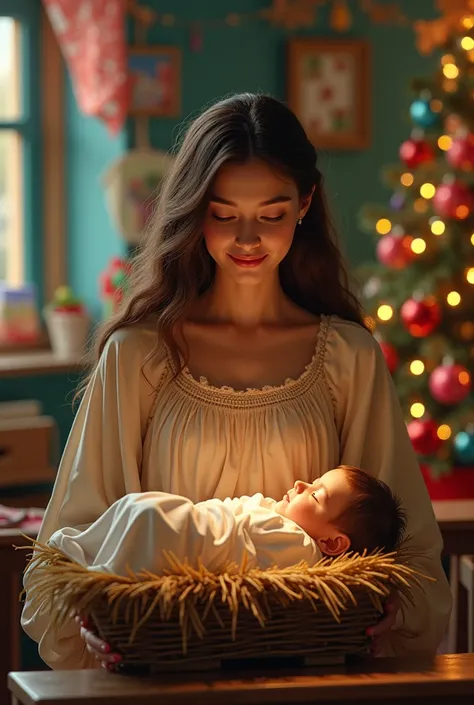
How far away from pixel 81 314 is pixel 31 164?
66 centimetres

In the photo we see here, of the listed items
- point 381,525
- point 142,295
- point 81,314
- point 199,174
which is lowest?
point 81,314

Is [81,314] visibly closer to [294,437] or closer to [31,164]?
[31,164]

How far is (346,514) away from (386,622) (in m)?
0.17

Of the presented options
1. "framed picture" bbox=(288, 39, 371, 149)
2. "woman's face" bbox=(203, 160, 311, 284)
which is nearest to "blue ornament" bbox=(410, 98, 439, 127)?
"framed picture" bbox=(288, 39, 371, 149)

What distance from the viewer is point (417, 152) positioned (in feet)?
16.1

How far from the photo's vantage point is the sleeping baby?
1873 mm

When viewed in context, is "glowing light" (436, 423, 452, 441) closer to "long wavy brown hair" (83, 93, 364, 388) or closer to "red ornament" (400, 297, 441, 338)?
"red ornament" (400, 297, 441, 338)

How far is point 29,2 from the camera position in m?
5.01

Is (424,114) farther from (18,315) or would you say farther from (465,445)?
(18,315)

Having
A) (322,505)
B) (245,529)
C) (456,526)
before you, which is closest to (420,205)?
(456,526)

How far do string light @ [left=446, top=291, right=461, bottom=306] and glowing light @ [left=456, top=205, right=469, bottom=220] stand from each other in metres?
0.28

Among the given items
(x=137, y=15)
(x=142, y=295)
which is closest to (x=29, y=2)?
(x=137, y=15)

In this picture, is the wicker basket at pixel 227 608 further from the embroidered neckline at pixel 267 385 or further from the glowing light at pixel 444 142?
the glowing light at pixel 444 142

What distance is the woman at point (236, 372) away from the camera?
7.09 ft
